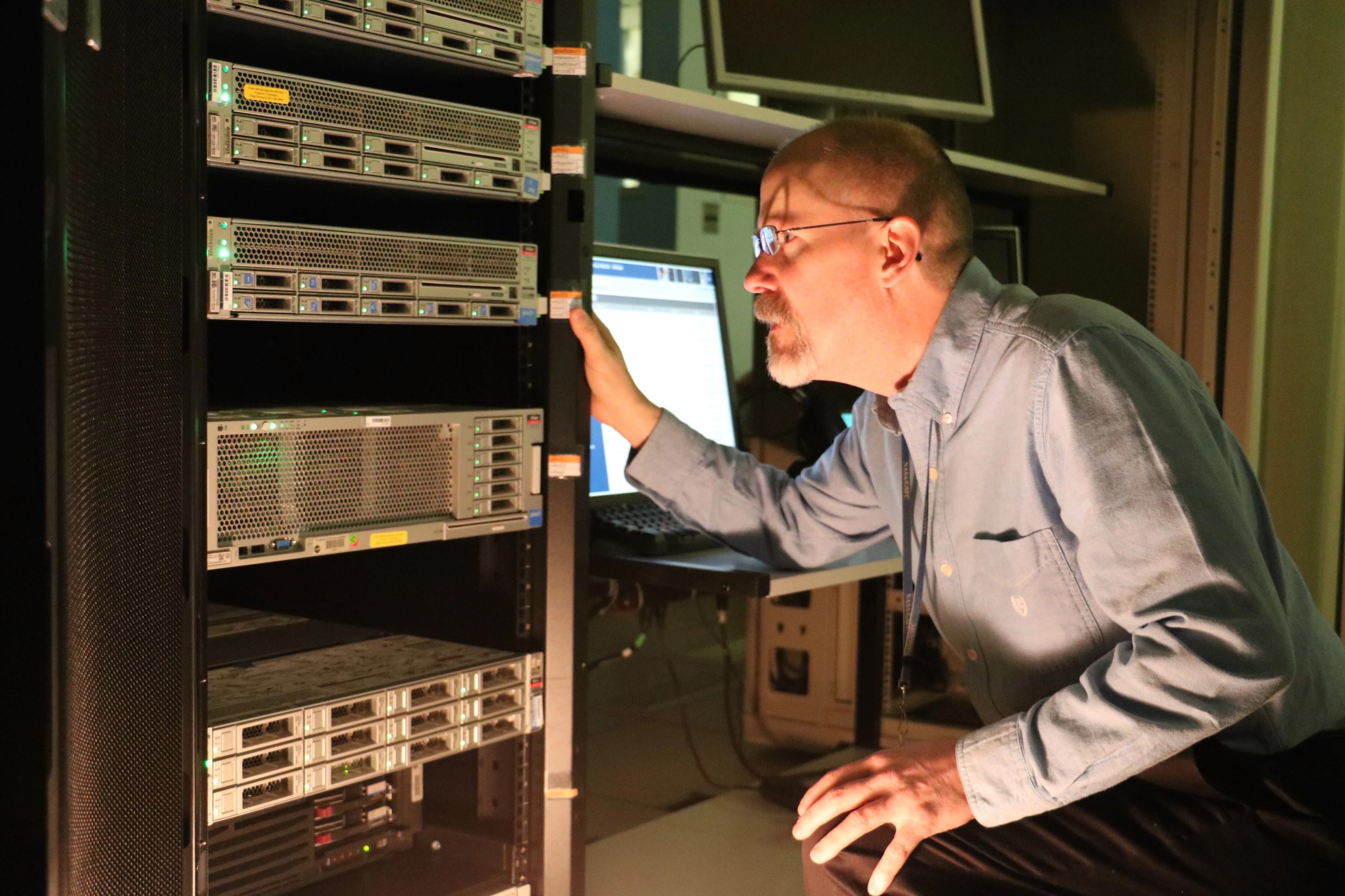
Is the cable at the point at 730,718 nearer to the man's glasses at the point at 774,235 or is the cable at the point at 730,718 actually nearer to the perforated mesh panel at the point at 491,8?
the man's glasses at the point at 774,235

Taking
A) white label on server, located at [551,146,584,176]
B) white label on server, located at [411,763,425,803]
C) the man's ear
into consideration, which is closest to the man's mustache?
the man's ear

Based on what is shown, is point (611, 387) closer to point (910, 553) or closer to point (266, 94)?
point (910, 553)

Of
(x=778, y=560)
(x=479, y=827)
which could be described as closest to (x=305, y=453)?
(x=479, y=827)

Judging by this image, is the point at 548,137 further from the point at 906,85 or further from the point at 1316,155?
the point at 1316,155

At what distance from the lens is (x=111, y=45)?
1001 millimetres

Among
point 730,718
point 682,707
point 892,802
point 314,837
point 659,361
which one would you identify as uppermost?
point 659,361

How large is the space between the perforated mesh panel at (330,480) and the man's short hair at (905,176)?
54 cm

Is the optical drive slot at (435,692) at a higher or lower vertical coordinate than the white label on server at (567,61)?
Answer: lower

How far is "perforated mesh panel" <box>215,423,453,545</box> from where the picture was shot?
1162 mm

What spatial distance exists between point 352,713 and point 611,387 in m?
0.52

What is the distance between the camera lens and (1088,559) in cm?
120

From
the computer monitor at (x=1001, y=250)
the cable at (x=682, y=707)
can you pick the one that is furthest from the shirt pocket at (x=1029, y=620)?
the computer monitor at (x=1001, y=250)

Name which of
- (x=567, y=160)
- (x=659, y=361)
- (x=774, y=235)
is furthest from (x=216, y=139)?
(x=659, y=361)

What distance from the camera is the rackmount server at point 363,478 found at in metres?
1.16
